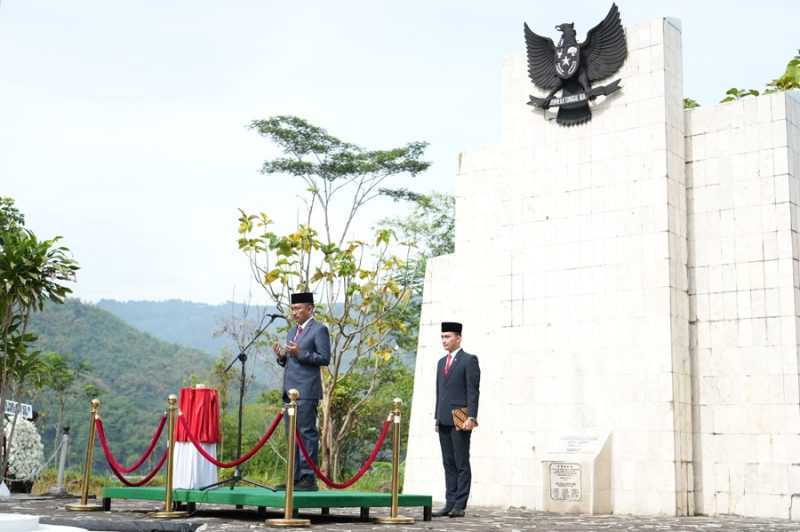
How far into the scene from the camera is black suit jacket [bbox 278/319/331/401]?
7.59 metres

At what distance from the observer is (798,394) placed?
356 inches

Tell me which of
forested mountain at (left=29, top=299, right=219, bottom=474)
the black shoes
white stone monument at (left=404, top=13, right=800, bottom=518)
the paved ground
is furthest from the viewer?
forested mountain at (left=29, top=299, right=219, bottom=474)

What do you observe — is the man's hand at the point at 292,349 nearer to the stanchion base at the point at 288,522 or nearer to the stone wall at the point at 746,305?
the stanchion base at the point at 288,522

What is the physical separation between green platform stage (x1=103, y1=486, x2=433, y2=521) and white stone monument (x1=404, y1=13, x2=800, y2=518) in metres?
2.74

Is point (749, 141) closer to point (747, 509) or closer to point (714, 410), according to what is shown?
point (714, 410)

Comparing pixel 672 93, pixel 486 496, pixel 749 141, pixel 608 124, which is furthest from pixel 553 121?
pixel 486 496

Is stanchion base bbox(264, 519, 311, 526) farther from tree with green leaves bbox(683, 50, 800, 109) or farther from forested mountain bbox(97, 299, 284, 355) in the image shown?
forested mountain bbox(97, 299, 284, 355)

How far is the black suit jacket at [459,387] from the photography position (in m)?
8.62

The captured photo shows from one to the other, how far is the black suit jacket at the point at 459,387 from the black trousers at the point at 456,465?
5.0 inches

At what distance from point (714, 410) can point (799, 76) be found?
5056 mm

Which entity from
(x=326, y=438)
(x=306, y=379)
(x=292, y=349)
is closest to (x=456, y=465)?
(x=306, y=379)

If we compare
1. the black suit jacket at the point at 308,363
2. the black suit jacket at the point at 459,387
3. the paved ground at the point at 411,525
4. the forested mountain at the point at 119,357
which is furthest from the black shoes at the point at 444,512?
the forested mountain at the point at 119,357

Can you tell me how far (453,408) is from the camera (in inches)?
344

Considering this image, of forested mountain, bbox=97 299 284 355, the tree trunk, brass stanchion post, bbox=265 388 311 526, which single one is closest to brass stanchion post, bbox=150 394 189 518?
brass stanchion post, bbox=265 388 311 526
